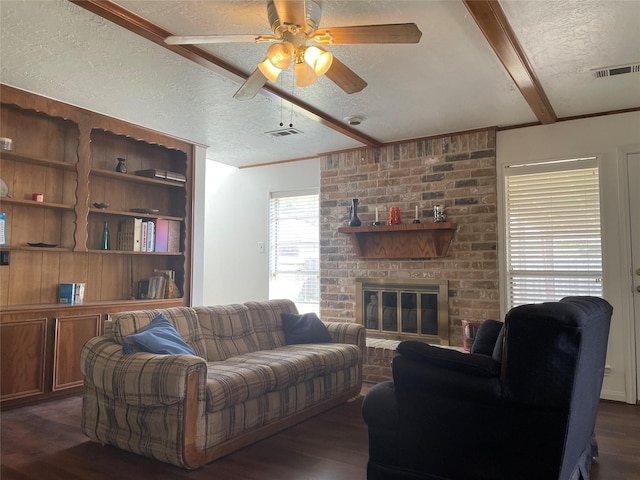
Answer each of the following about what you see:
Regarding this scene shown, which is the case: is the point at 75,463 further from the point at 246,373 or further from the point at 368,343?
the point at 368,343

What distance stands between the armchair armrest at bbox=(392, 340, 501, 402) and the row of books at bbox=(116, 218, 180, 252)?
3292 millimetres

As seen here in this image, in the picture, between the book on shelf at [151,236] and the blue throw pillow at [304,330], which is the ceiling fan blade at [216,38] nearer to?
the blue throw pillow at [304,330]

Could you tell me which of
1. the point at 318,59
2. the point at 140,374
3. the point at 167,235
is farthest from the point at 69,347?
the point at 318,59

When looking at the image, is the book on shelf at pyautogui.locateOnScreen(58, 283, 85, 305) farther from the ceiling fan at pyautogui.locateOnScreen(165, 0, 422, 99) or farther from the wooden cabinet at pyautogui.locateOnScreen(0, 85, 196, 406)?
the ceiling fan at pyautogui.locateOnScreen(165, 0, 422, 99)

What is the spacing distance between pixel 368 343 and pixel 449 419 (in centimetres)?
271

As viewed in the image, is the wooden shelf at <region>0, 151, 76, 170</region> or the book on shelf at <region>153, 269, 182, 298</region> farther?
the book on shelf at <region>153, 269, 182, 298</region>

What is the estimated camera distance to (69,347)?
3871mm

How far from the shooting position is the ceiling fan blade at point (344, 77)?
2.51 meters

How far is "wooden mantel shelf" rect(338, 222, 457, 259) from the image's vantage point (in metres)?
4.68

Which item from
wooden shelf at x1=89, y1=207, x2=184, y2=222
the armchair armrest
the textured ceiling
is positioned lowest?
the armchair armrest

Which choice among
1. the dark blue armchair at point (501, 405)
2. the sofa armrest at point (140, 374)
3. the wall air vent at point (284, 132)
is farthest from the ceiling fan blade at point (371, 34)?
the wall air vent at point (284, 132)

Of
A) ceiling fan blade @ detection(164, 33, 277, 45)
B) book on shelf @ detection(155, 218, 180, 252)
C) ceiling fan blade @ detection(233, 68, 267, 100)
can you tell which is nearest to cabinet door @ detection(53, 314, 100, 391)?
book on shelf @ detection(155, 218, 180, 252)

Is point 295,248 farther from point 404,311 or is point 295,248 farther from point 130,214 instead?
point 130,214

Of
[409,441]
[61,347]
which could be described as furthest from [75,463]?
[409,441]
